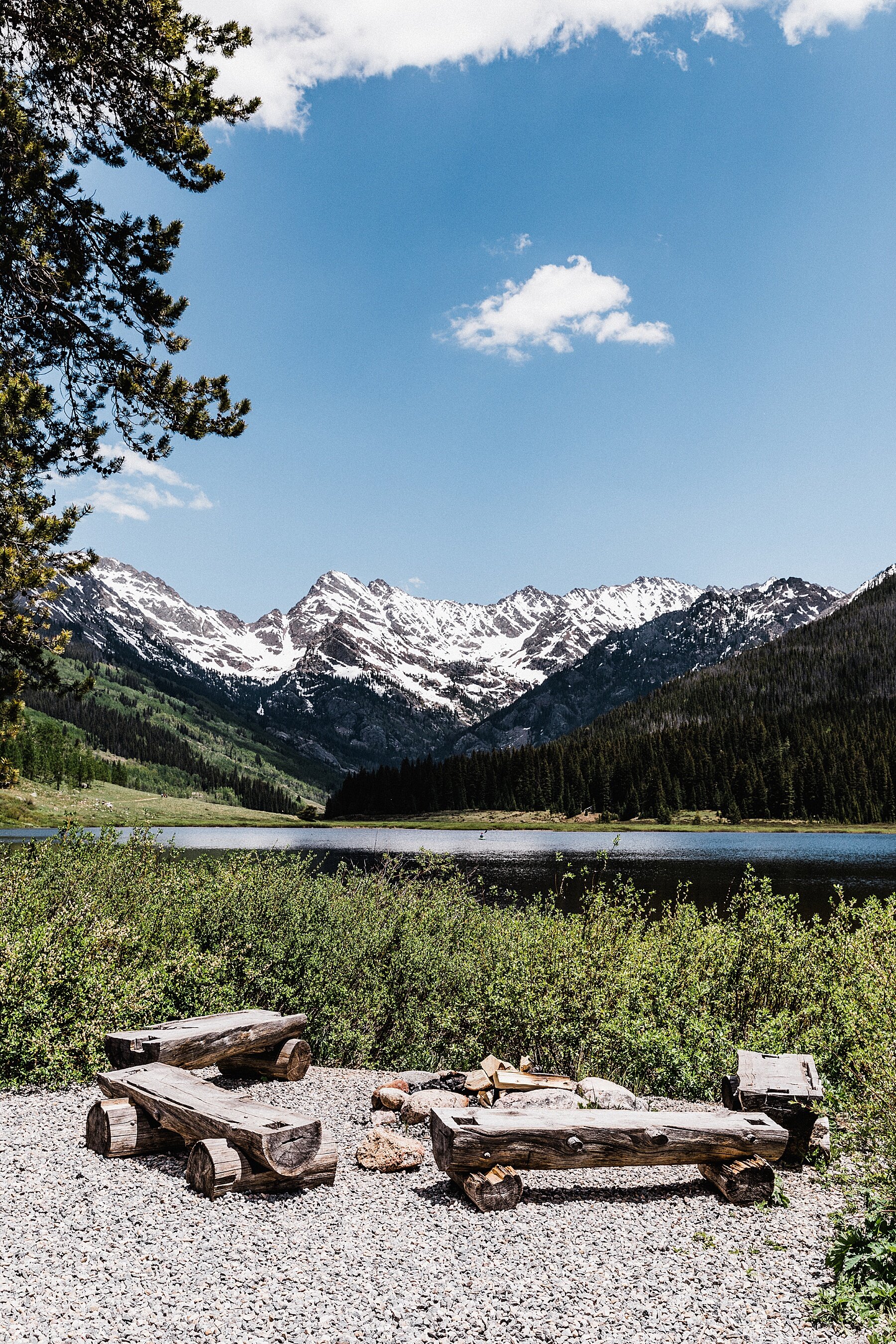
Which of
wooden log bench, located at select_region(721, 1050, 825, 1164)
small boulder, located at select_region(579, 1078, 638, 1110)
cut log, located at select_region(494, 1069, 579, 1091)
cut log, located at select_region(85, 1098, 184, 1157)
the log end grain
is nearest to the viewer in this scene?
the log end grain

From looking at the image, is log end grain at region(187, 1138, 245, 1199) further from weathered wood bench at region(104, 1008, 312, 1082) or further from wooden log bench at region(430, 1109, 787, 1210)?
weathered wood bench at region(104, 1008, 312, 1082)

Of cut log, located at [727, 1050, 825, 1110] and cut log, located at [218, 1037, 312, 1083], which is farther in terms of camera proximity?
cut log, located at [218, 1037, 312, 1083]

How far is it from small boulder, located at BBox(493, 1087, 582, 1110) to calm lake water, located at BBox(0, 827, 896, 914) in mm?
6218

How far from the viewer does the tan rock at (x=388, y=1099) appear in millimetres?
11711

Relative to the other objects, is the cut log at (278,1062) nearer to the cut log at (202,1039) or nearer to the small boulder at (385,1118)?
the cut log at (202,1039)

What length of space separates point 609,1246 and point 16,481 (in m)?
13.9

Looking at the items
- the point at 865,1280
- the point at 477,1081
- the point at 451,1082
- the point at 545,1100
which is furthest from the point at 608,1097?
the point at 865,1280

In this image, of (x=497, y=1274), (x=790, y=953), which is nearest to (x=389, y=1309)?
(x=497, y=1274)

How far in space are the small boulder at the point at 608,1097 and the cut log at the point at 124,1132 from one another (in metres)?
5.95

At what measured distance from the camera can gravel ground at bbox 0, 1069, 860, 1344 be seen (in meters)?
6.21

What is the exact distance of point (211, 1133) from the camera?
8773 millimetres

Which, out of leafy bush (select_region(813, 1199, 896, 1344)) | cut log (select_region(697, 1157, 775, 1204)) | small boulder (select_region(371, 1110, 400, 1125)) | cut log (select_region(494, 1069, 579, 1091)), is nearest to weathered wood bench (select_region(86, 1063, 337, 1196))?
small boulder (select_region(371, 1110, 400, 1125))

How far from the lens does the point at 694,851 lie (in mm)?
82312

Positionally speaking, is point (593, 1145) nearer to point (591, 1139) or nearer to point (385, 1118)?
point (591, 1139)
